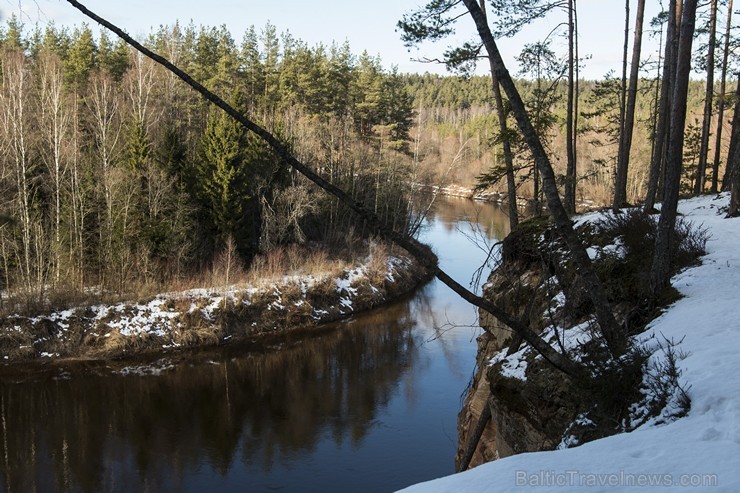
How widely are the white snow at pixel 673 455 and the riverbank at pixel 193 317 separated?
19.8m

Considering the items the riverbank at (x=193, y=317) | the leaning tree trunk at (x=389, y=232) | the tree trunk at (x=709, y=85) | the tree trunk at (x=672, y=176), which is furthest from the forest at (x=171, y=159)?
the tree trunk at (x=709, y=85)

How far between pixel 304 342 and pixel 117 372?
23.1 feet

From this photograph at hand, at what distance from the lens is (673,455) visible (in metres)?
3.13

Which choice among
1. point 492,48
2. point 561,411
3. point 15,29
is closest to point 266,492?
point 561,411

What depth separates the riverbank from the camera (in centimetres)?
2012

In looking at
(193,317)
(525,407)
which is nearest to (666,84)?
(525,407)

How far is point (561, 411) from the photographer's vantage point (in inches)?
195

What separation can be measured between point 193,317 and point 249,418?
25.1 ft

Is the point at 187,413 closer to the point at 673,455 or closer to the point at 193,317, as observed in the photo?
the point at 193,317

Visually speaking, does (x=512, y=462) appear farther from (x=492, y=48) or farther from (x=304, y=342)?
(x=304, y=342)

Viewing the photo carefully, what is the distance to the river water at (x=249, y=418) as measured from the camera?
42.2 feet

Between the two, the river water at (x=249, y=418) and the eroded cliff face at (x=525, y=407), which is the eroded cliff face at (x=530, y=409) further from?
the river water at (x=249, y=418)

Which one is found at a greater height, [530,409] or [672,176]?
[672,176]

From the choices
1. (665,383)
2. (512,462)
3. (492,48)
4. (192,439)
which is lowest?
(192,439)
